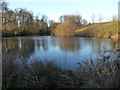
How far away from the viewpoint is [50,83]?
13.9 ft

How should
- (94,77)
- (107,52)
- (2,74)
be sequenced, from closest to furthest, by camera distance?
1. (94,77)
2. (2,74)
3. (107,52)

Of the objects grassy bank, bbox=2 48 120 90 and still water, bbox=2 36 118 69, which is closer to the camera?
grassy bank, bbox=2 48 120 90

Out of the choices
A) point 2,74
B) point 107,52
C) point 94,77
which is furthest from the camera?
point 107,52

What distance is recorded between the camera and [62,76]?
15.2 ft

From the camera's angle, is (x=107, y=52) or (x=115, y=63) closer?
(x=115, y=63)

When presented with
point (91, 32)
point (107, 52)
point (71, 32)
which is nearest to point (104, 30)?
point (91, 32)

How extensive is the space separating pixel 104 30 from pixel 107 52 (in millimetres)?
16680

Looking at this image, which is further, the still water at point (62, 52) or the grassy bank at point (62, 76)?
the still water at point (62, 52)

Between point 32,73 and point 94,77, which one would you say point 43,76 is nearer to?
point 32,73

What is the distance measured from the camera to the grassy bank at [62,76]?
3881 mm

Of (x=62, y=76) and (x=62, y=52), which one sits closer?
(x=62, y=76)

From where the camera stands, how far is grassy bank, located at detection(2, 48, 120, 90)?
388 cm

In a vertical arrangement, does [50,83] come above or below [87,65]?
below

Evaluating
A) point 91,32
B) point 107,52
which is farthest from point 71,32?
point 107,52
